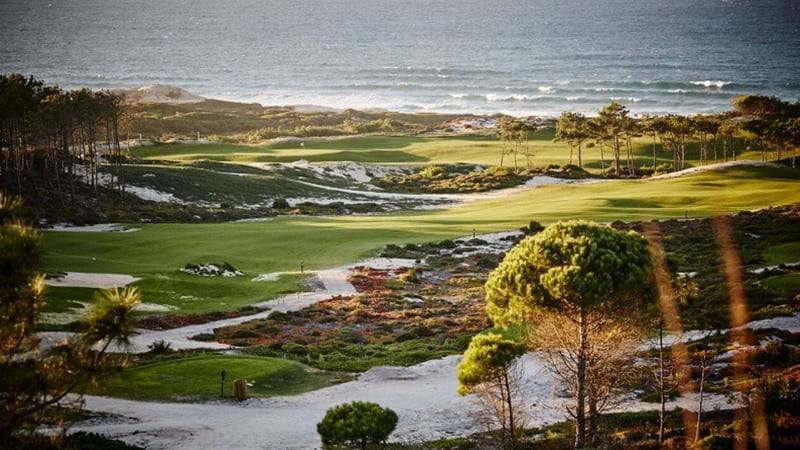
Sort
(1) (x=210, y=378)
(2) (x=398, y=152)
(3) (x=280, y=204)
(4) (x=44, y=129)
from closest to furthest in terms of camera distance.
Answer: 1. (1) (x=210, y=378)
2. (4) (x=44, y=129)
3. (3) (x=280, y=204)
4. (2) (x=398, y=152)

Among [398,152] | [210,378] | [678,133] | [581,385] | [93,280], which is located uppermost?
[678,133]

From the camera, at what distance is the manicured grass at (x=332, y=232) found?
52750mm

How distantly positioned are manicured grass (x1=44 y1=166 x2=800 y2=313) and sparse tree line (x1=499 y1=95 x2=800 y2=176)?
27.1 feet

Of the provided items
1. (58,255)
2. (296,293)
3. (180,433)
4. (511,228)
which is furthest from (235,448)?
(511,228)

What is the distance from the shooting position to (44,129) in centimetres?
7819

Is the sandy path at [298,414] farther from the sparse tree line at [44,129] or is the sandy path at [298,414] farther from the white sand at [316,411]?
the sparse tree line at [44,129]

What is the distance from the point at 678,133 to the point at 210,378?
296 feet

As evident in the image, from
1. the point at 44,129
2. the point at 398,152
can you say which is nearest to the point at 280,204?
the point at 44,129

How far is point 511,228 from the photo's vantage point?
2879 inches

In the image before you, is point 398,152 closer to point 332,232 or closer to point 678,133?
point 678,133

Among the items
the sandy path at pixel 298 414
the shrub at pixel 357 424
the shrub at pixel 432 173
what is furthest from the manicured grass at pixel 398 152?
the shrub at pixel 357 424

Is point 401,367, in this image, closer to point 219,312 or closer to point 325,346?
point 325,346

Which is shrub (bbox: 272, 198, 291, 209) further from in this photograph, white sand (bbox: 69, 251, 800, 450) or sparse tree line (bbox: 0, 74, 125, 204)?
white sand (bbox: 69, 251, 800, 450)

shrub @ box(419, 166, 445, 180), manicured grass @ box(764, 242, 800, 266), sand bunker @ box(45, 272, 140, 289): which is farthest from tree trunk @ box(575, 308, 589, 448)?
shrub @ box(419, 166, 445, 180)
